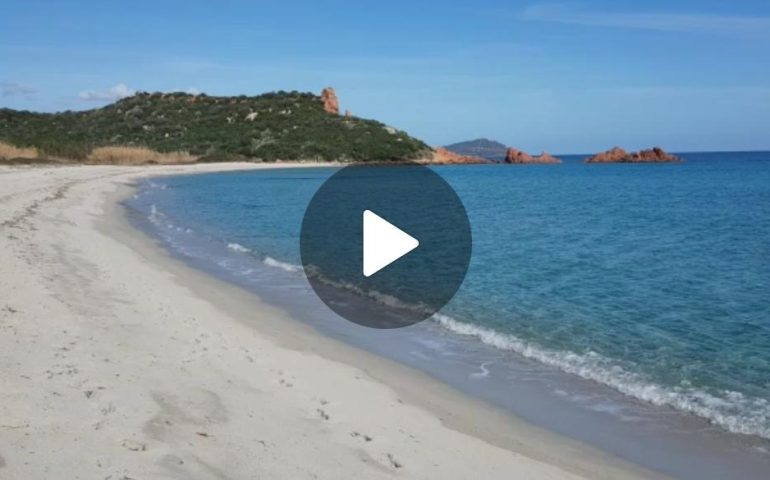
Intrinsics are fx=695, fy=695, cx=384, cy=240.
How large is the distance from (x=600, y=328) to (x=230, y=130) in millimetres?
105675

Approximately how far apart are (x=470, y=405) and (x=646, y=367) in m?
3.10

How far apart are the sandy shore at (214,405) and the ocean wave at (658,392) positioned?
1.93m

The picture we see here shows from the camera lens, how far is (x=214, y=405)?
627 centimetres

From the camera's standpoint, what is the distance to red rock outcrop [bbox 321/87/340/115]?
130250 mm

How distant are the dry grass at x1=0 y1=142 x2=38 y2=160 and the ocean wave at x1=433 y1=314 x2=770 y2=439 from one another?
51535mm

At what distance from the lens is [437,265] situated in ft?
56.4

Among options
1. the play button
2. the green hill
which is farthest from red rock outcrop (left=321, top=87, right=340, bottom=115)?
the play button

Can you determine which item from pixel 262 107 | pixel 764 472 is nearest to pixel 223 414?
pixel 764 472

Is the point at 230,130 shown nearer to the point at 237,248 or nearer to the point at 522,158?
the point at 522,158

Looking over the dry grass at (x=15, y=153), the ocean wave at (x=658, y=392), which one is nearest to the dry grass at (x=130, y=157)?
the dry grass at (x=15, y=153)

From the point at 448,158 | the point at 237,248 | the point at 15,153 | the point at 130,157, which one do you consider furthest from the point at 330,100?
the point at 237,248

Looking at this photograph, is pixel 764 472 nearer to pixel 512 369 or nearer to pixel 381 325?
pixel 512 369

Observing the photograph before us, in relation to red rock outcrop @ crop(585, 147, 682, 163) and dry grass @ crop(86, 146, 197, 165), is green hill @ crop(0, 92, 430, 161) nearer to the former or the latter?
dry grass @ crop(86, 146, 197, 165)

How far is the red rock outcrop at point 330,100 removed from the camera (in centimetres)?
13025
